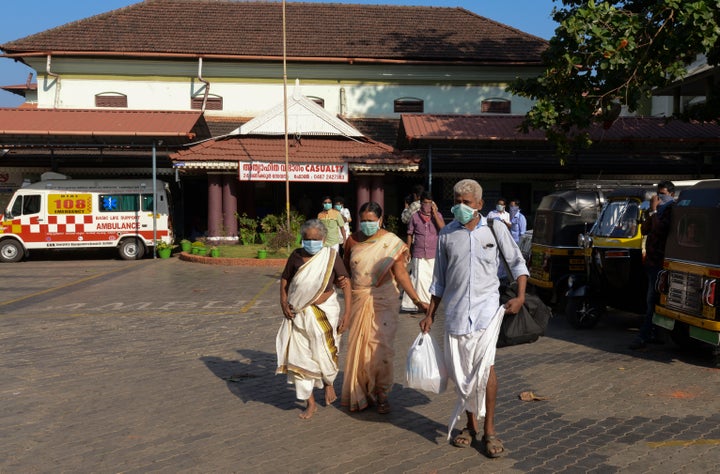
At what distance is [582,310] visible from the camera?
9383 millimetres

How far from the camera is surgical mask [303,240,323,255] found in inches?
222

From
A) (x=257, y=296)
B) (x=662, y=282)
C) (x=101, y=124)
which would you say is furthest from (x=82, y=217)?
(x=662, y=282)

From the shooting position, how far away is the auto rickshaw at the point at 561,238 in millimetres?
10250

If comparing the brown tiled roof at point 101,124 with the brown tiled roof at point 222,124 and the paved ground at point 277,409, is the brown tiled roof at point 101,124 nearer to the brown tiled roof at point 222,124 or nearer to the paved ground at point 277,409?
the brown tiled roof at point 222,124

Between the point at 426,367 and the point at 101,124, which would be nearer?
the point at 426,367

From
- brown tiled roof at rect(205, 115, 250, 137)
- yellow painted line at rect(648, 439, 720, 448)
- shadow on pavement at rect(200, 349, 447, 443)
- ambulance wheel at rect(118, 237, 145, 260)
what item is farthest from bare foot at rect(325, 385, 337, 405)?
brown tiled roof at rect(205, 115, 250, 137)

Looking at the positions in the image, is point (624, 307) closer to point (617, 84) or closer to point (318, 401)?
point (318, 401)

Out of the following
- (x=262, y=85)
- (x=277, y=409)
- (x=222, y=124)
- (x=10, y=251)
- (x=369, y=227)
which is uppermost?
(x=262, y=85)

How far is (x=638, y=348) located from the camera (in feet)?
26.5

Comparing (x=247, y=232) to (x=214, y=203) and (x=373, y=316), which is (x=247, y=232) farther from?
(x=373, y=316)

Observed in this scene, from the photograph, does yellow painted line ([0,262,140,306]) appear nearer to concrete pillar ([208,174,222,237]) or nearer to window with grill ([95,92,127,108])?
concrete pillar ([208,174,222,237])

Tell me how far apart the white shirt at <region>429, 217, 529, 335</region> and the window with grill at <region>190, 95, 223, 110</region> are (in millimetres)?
22589

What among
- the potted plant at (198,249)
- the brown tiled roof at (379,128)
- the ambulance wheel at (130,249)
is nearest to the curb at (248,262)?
the potted plant at (198,249)

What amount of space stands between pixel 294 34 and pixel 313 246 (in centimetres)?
Answer: 2327
